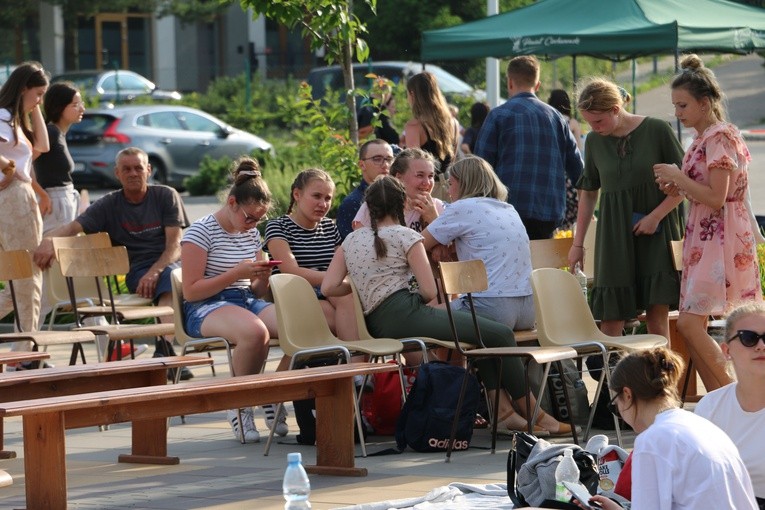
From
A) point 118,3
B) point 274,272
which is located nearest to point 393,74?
point 118,3

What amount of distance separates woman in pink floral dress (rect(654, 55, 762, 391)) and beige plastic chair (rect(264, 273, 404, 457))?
1504 mm

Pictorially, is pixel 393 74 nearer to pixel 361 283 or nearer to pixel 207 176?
pixel 207 176

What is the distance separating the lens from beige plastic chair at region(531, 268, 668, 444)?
25.3ft

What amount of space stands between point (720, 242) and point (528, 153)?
7.37ft

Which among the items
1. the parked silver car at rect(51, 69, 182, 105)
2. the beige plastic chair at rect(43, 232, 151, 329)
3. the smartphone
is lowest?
the smartphone

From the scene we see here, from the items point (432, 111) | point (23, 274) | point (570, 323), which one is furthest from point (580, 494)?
point (432, 111)

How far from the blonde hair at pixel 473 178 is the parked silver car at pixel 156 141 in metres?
15.5

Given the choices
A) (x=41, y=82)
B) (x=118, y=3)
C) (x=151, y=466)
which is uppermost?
(x=118, y=3)

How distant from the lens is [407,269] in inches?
313

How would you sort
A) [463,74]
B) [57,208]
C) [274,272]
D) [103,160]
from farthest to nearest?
[463,74], [103,160], [57,208], [274,272]

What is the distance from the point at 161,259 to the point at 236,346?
6.63 feet

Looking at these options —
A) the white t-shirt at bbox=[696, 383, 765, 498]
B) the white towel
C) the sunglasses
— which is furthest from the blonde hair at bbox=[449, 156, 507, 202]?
the sunglasses

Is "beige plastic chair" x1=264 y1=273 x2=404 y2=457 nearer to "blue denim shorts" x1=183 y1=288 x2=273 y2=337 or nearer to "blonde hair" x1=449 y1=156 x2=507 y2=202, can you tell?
"blue denim shorts" x1=183 y1=288 x2=273 y2=337

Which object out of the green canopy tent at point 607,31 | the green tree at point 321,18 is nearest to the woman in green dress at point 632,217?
the green tree at point 321,18
